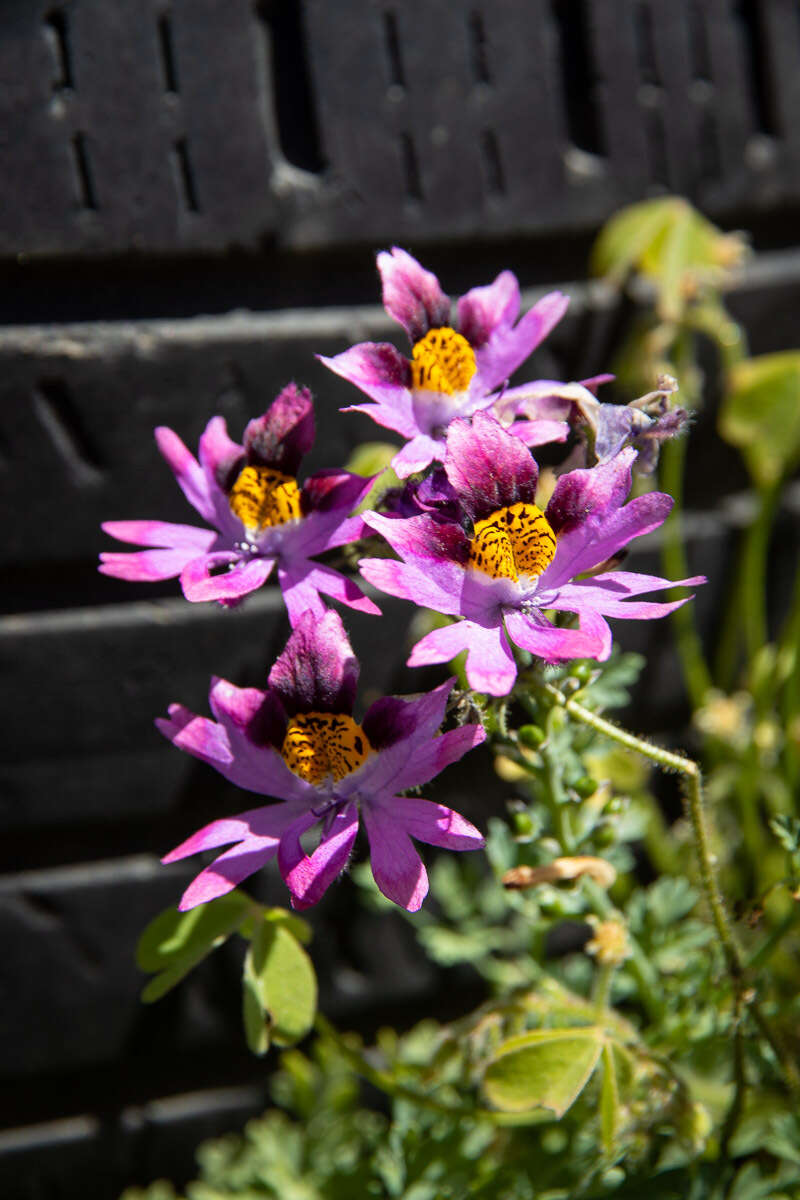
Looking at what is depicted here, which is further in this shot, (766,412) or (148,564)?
(766,412)

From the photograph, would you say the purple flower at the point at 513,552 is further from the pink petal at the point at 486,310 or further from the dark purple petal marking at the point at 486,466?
the pink petal at the point at 486,310

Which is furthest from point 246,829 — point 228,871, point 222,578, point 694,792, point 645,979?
point 645,979

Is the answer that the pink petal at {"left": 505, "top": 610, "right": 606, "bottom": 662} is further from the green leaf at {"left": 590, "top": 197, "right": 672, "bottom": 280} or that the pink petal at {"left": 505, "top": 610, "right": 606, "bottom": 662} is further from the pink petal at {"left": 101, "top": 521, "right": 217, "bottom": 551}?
the green leaf at {"left": 590, "top": 197, "right": 672, "bottom": 280}

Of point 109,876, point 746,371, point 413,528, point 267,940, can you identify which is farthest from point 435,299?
point 109,876

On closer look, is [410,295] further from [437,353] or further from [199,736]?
[199,736]

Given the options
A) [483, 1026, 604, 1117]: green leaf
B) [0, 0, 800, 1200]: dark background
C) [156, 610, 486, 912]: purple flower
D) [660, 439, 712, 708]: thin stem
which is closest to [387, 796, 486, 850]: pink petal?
[156, 610, 486, 912]: purple flower

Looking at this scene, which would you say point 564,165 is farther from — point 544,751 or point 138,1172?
point 138,1172

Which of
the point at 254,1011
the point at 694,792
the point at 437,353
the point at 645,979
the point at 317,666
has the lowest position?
the point at 645,979
